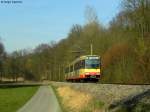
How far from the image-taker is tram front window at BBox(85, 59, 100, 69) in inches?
2238

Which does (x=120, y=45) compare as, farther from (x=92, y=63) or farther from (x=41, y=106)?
(x=41, y=106)

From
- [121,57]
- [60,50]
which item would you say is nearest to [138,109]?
[121,57]

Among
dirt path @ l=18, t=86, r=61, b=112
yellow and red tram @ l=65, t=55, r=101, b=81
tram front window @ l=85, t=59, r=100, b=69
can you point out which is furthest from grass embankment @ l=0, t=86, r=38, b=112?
tram front window @ l=85, t=59, r=100, b=69

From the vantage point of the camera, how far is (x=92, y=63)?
2269 inches

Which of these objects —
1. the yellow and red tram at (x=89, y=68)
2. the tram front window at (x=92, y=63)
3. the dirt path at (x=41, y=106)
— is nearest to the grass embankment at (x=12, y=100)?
the dirt path at (x=41, y=106)

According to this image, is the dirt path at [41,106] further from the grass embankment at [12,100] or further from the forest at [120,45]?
the forest at [120,45]

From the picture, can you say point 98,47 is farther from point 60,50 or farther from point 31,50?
point 31,50

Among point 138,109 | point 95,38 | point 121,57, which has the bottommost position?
point 138,109

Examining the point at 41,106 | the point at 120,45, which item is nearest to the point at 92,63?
the point at 120,45

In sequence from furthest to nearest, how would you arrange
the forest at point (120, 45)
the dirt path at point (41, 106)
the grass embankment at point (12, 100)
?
the forest at point (120, 45) → the grass embankment at point (12, 100) → the dirt path at point (41, 106)

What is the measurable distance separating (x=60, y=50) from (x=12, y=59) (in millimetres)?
25525

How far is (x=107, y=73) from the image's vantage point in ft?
218

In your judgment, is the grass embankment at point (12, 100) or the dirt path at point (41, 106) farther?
the grass embankment at point (12, 100)

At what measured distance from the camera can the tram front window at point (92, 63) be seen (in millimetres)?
56844
